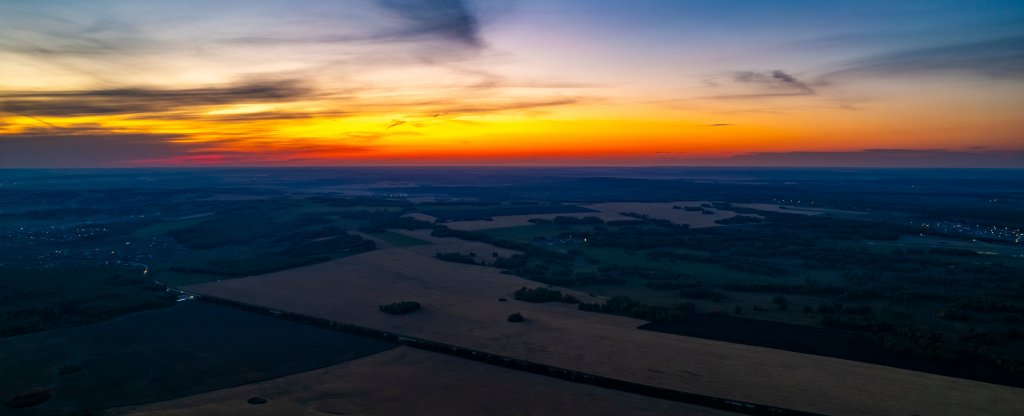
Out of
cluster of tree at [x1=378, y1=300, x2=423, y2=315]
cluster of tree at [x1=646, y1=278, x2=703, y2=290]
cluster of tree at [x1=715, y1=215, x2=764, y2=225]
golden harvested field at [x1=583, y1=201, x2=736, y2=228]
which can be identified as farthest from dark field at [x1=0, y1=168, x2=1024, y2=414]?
cluster of tree at [x1=378, y1=300, x2=423, y2=315]

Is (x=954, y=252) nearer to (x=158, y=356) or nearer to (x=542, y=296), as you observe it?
(x=542, y=296)

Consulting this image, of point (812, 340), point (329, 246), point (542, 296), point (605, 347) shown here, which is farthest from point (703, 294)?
point (329, 246)

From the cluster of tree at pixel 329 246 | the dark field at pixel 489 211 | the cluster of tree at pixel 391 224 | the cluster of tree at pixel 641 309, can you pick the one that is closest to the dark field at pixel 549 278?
the cluster of tree at pixel 641 309

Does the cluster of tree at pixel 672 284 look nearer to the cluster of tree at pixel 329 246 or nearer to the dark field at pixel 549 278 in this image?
the dark field at pixel 549 278

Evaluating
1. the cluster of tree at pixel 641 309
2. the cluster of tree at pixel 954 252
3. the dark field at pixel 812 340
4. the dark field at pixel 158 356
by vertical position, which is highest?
the cluster of tree at pixel 954 252

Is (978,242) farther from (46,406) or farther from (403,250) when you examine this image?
(46,406)

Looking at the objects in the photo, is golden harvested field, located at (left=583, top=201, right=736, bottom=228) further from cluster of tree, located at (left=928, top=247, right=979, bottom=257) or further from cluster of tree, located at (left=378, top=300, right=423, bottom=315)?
cluster of tree, located at (left=378, top=300, right=423, bottom=315)
